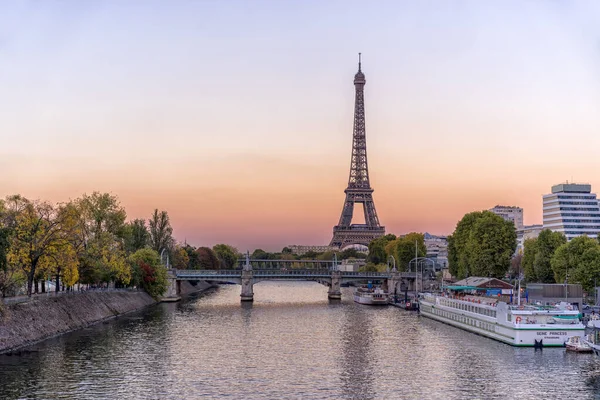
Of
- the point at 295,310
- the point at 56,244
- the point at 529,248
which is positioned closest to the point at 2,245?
the point at 56,244

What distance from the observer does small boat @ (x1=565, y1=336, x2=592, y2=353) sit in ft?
235

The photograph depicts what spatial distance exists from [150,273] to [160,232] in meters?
36.1

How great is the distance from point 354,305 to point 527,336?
69286 millimetres

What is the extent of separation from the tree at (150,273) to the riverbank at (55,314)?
8.65 metres

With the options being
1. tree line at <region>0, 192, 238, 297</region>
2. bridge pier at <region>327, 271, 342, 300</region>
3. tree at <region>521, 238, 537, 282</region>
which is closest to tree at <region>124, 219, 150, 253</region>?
tree line at <region>0, 192, 238, 297</region>

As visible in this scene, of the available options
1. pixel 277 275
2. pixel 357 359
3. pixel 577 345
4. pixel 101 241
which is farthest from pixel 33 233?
pixel 277 275

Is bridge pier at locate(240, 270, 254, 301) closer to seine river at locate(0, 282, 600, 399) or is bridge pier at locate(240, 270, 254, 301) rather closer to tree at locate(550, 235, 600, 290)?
seine river at locate(0, 282, 600, 399)

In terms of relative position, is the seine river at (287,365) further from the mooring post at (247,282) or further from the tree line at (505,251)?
the mooring post at (247,282)

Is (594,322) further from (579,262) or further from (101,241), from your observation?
(101,241)

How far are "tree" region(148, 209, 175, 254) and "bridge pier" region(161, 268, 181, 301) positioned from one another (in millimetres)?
11063

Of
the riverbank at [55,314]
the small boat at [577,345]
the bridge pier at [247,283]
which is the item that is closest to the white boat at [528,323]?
the small boat at [577,345]

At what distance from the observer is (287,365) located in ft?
214

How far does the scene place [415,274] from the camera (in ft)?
577

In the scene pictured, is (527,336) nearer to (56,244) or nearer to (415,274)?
(56,244)
